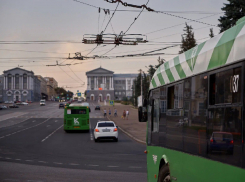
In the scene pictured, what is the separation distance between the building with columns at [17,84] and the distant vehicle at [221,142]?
172084mm

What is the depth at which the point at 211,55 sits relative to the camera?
15.4 feet

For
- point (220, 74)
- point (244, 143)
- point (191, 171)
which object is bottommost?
point (191, 171)

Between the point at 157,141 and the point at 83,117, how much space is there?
101 feet

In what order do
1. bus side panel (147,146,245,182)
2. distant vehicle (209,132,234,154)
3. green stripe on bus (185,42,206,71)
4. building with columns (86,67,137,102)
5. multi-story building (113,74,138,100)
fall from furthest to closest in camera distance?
multi-story building (113,74,138,100), building with columns (86,67,137,102), green stripe on bus (185,42,206,71), distant vehicle (209,132,234,154), bus side panel (147,146,245,182)

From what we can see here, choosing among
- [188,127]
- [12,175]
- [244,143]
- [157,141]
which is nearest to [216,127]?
[244,143]

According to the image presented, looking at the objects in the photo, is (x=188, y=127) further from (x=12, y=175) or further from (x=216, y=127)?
(x=12, y=175)

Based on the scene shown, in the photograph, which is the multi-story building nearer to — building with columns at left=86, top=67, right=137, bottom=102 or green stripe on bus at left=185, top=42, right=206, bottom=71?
building with columns at left=86, top=67, right=137, bottom=102

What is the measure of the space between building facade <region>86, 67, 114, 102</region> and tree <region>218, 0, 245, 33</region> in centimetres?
15272

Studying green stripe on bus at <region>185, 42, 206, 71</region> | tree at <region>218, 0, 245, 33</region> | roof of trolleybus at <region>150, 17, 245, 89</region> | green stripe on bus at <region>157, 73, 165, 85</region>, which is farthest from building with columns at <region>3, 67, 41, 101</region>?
green stripe on bus at <region>185, 42, 206, 71</region>

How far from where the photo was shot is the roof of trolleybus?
398 cm

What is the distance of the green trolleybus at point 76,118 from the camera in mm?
37500

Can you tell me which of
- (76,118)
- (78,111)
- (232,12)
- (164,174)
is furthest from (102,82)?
(164,174)

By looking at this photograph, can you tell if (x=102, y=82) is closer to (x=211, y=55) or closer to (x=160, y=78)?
(x=160, y=78)

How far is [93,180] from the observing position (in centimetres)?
1107
